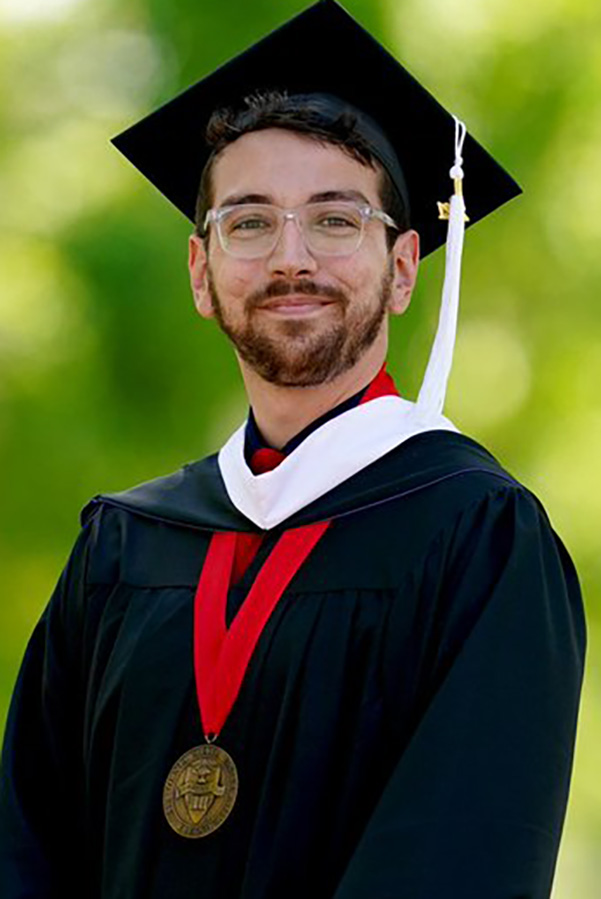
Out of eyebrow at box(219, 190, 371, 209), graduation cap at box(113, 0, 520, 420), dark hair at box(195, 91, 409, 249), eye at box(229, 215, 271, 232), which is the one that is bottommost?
eye at box(229, 215, 271, 232)

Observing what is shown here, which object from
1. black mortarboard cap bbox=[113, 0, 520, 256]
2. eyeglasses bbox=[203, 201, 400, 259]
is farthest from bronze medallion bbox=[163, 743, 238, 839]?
black mortarboard cap bbox=[113, 0, 520, 256]

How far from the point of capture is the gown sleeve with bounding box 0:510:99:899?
3260 mm

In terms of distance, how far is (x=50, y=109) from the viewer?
295 inches

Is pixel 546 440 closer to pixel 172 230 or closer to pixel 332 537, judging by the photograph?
pixel 172 230

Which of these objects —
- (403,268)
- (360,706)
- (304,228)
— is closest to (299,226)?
(304,228)

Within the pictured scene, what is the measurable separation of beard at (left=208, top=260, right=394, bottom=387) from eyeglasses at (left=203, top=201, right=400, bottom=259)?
0.07m

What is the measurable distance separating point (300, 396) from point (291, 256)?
26 cm

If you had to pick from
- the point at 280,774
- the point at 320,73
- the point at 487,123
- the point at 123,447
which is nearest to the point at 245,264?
the point at 320,73

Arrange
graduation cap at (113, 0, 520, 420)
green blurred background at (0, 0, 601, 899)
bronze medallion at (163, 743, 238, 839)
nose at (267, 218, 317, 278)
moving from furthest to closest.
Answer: green blurred background at (0, 0, 601, 899)
graduation cap at (113, 0, 520, 420)
nose at (267, 218, 317, 278)
bronze medallion at (163, 743, 238, 839)

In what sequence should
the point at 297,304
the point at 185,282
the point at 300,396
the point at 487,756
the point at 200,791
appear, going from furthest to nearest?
the point at 185,282 → the point at 300,396 → the point at 297,304 → the point at 200,791 → the point at 487,756

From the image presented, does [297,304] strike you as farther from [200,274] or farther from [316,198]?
[200,274]

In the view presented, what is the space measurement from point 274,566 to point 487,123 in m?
4.96

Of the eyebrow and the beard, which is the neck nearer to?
the beard

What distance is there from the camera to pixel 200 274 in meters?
3.27
